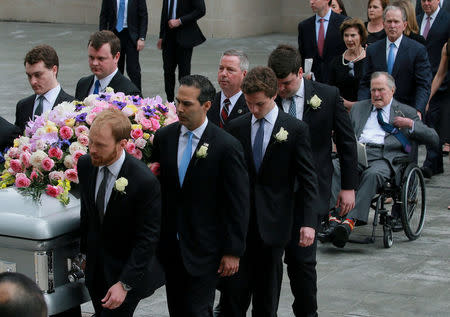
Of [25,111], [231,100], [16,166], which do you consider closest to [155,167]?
[16,166]

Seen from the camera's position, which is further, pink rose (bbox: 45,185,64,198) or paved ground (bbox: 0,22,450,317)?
paved ground (bbox: 0,22,450,317)

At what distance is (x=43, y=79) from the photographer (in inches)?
309

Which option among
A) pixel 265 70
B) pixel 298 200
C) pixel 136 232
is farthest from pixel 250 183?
pixel 136 232

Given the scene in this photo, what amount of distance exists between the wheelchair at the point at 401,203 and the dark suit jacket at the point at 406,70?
4.00 ft

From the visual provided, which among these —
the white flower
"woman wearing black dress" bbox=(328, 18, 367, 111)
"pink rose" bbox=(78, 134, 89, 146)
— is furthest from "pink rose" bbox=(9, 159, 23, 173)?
"woman wearing black dress" bbox=(328, 18, 367, 111)

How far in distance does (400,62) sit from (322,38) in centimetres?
121

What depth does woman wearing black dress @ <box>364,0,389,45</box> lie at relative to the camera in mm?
11758

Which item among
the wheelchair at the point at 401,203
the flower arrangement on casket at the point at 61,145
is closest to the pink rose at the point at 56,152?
the flower arrangement on casket at the point at 61,145

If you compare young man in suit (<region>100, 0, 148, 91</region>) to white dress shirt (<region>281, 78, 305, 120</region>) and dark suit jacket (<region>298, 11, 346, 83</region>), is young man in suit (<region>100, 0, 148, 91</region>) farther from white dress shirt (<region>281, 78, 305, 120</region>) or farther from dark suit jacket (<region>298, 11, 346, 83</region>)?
white dress shirt (<region>281, 78, 305, 120</region>)

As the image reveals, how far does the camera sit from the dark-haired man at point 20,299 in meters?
2.90

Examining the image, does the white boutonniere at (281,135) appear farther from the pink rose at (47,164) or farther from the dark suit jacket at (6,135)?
the dark suit jacket at (6,135)

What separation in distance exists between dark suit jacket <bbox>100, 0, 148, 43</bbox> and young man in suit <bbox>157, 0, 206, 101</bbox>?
0.43 metres

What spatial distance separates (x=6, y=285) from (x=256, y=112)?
3653 millimetres

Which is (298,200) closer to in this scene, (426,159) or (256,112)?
(256,112)
